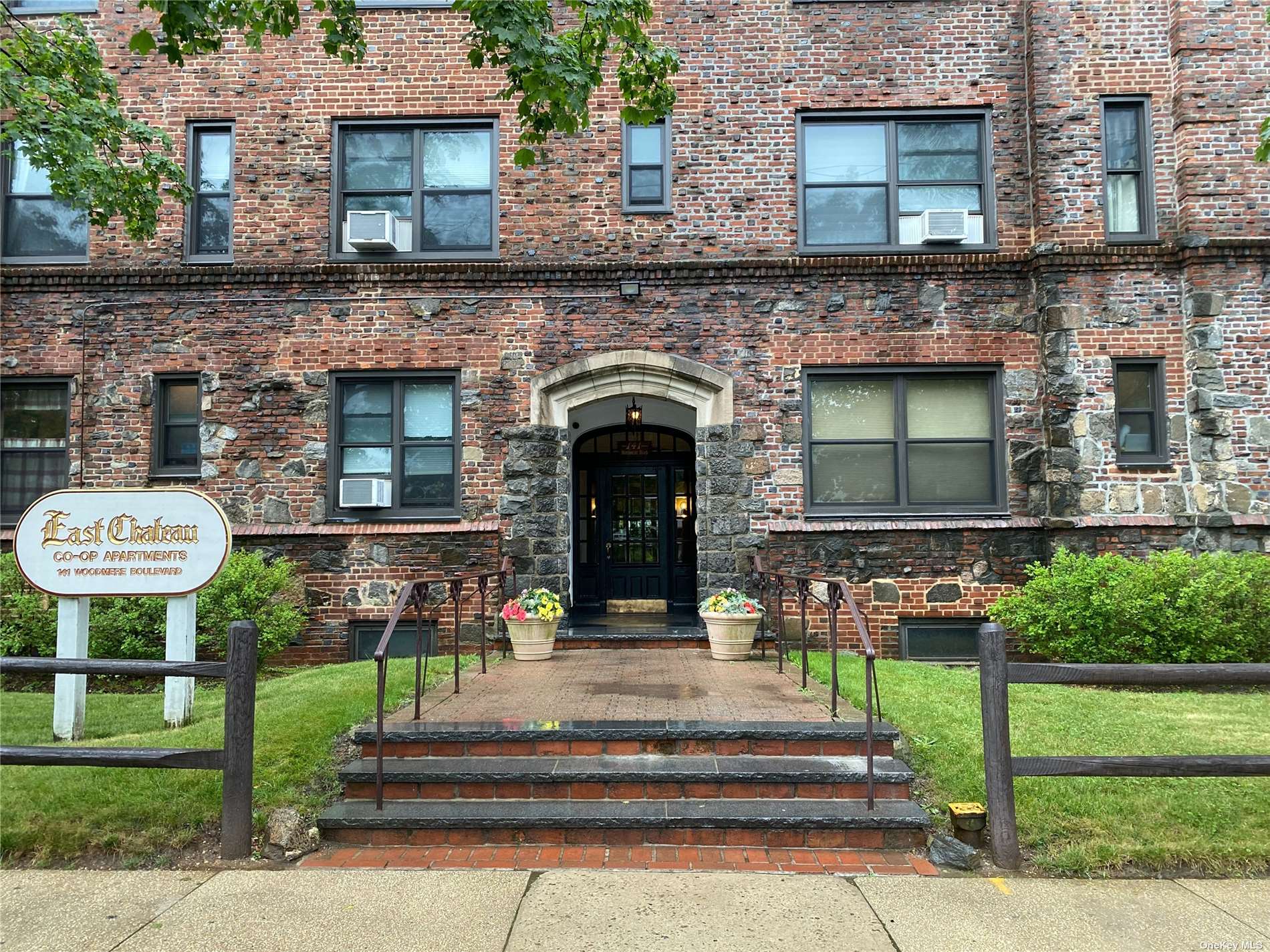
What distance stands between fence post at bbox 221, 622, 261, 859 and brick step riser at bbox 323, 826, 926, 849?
0.46 metres

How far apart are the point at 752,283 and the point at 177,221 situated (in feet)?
22.9

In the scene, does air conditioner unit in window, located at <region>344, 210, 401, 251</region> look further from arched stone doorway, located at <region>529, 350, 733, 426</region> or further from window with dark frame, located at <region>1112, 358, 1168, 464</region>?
window with dark frame, located at <region>1112, 358, 1168, 464</region>

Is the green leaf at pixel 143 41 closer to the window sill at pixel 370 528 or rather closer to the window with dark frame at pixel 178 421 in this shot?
the window with dark frame at pixel 178 421

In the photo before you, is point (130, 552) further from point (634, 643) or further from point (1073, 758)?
point (1073, 758)

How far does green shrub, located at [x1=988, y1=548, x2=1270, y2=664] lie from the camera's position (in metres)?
7.78

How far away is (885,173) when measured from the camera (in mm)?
9992

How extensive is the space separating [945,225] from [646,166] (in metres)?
3.60

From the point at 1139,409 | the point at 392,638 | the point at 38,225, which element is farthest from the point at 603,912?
the point at 38,225

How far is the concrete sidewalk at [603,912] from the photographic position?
348 centimetres

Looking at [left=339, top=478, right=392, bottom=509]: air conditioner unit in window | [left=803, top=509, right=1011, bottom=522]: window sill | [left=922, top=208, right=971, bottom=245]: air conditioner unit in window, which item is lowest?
[left=803, top=509, right=1011, bottom=522]: window sill

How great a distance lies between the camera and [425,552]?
31.2 ft

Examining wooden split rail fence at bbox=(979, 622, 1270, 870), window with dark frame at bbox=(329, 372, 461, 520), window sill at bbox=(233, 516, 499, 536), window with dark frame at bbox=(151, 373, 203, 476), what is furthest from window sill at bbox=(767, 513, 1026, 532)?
window with dark frame at bbox=(151, 373, 203, 476)

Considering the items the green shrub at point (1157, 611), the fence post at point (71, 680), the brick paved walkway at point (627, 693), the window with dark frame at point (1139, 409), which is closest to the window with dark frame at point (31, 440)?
the fence post at point (71, 680)

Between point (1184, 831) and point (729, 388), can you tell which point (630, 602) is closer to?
point (729, 388)
